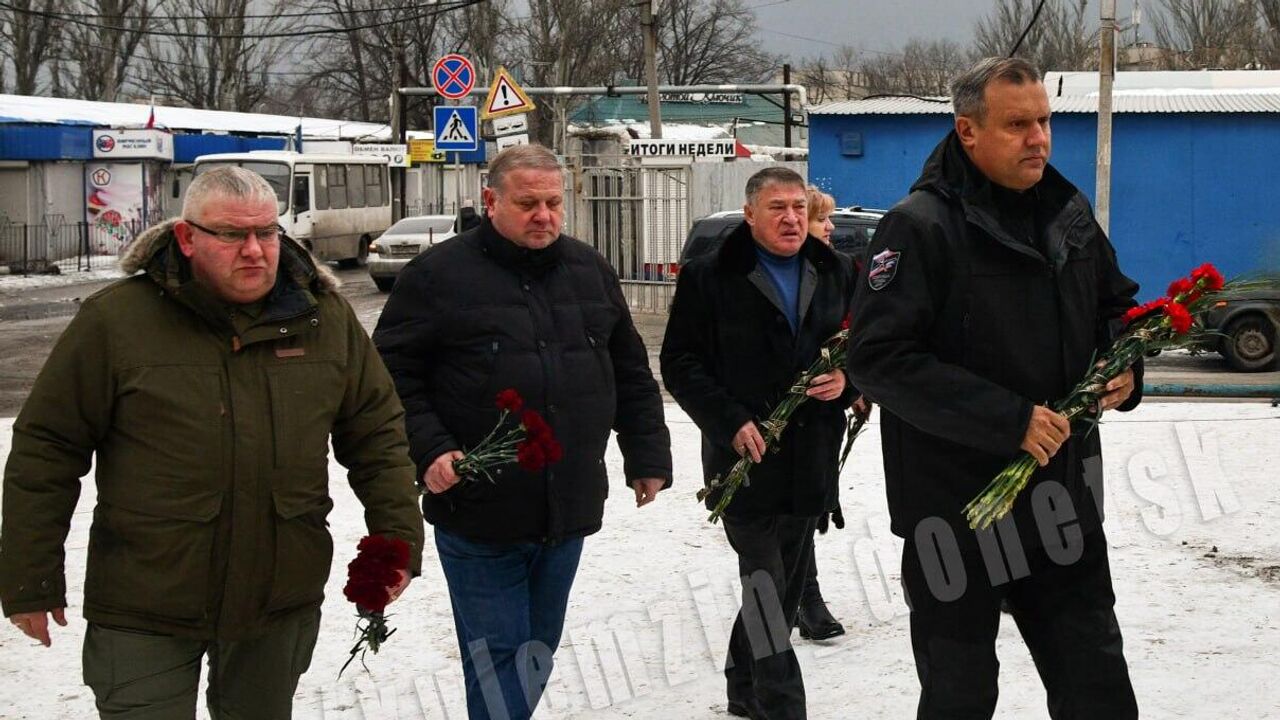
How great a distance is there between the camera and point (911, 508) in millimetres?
3578

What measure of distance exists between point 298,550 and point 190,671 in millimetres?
353

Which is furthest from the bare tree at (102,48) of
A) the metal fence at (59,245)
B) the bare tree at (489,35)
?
the metal fence at (59,245)

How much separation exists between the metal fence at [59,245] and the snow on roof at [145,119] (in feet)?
9.06

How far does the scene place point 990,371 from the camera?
3479 millimetres

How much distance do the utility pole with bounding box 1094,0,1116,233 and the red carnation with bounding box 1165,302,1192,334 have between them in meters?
15.0

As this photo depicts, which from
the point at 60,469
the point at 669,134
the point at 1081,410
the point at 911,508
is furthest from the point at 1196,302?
the point at 669,134

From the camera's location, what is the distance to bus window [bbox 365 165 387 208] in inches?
1422

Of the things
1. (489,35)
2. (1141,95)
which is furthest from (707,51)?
(1141,95)

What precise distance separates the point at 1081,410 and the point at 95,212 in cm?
3597

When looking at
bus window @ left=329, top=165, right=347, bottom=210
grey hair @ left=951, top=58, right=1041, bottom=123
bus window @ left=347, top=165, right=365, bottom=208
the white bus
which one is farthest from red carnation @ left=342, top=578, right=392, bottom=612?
bus window @ left=347, top=165, right=365, bottom=208

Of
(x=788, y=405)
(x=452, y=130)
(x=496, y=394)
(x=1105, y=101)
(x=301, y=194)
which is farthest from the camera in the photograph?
(x=301, y=194)

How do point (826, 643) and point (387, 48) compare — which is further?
point (387, 48)

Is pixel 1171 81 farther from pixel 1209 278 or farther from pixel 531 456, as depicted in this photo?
pixel 531 456

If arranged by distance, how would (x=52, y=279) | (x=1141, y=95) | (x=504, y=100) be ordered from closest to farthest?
(x=504, y=100), (x=1141, y=95), (x=52, y=279)
